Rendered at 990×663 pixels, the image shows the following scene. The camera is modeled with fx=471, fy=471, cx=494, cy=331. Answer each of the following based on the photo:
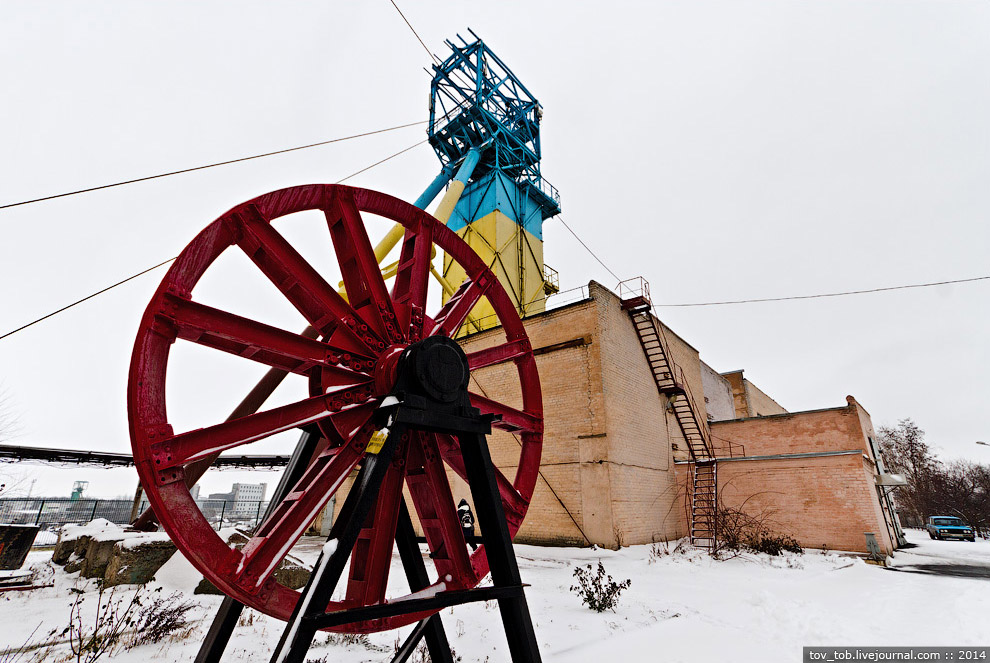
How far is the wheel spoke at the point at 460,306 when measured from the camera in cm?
498

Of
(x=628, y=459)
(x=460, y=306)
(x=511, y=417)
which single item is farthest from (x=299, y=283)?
(x=628, y=459)

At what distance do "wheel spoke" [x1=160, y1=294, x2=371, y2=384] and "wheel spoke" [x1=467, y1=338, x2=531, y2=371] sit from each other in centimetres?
149

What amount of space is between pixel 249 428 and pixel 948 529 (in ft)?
90.4

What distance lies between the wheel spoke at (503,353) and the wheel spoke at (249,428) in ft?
5.10

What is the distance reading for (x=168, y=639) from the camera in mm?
5023

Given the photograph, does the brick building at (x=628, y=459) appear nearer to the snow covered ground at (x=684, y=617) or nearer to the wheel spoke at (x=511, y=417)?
the snow covered ground at (x=684, y=617)

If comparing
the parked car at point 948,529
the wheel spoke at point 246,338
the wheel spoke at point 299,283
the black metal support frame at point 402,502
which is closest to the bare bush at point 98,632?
the black metal support frame at point 402,502

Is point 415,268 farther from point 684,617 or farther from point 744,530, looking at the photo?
point 744,530

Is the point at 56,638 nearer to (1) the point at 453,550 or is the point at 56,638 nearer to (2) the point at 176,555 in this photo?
(2) the point at 176,555

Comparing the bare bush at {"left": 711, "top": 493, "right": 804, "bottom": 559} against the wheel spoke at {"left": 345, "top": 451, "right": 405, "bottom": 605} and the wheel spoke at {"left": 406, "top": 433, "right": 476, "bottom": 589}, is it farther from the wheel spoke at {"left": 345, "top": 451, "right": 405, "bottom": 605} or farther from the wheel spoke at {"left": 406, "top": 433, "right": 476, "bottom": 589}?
the wheel spoke at {"left": 345, "top": 451, "right": 405, "bottom": 605}

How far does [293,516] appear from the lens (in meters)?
3.30

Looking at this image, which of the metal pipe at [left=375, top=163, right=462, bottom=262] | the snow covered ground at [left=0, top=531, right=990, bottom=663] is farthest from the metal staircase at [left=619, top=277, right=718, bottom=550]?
the metal pipe at [left=375, top=163, right=462, bottom=262]

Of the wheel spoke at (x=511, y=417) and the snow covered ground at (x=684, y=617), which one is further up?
the wheel spoke at (x=511, y=417)

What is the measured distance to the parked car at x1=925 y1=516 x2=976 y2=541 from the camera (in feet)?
64.6
